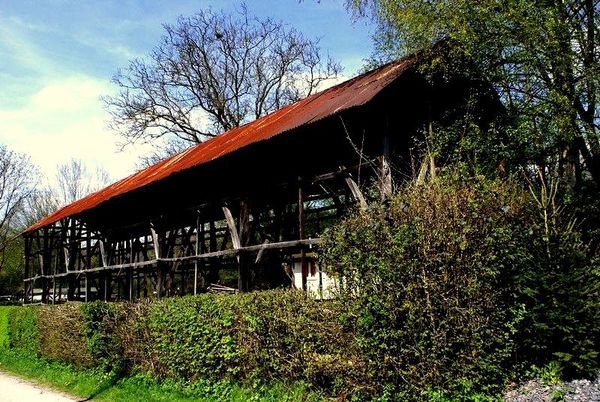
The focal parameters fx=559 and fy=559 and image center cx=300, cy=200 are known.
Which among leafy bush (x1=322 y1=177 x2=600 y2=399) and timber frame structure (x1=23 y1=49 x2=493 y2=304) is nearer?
leafy bush (x1=322 y1=177 x2=600 y2=399)

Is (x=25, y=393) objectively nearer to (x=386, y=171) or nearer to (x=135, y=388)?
(x=135, y=388)

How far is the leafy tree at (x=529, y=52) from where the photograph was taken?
959 centimetres

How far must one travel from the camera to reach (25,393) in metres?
11.4

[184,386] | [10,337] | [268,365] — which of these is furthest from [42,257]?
[268,365]

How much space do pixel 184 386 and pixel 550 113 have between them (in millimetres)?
8062

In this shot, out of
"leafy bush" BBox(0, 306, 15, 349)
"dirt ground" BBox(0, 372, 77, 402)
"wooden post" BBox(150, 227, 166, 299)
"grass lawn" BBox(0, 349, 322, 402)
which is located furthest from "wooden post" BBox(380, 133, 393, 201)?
"leafy bush" BBox(0, 306, 15, 349)

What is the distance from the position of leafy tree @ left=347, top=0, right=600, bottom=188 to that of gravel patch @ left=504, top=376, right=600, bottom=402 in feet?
17.4

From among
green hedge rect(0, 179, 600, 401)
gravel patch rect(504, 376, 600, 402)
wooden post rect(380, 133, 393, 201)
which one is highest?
wooden post rect(380, 133, 393, 201)

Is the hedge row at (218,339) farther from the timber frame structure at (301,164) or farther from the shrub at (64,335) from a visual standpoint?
the timber frame structure at (301,164)

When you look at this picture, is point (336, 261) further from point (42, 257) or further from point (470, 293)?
point (42, 257)

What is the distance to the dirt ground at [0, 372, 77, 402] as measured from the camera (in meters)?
10.5

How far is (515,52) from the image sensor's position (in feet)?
33.7

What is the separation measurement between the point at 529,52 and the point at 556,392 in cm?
652

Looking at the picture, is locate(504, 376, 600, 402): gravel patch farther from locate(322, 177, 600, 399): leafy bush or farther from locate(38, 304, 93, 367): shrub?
locate(38, 304, 93, 367): shrub
